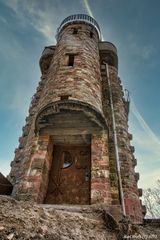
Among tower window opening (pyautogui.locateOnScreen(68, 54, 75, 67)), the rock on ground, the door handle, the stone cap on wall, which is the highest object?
the stone cap on wall

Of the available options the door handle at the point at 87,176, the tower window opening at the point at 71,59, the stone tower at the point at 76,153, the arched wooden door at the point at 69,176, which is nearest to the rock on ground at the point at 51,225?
the stone tower at the point at 76,153

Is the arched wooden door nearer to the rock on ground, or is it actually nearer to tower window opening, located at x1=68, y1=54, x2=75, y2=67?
the rock on ground

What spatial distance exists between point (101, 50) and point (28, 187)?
9.93 m

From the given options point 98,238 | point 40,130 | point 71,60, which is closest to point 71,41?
point 71,60

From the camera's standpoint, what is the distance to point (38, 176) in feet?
20.8

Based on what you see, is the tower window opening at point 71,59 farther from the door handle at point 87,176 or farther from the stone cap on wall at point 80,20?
the door handle at point 87,176

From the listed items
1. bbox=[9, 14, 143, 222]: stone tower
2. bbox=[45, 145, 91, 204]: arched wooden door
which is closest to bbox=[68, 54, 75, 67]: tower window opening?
bbox=[9, 14, 143, 222]: stone tower

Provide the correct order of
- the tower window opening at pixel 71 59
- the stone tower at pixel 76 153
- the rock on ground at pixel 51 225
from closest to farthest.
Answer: the rock on ground at pixel 51 225, the stone tower at pixel 76 153, the tower window opening at pixel 71 59

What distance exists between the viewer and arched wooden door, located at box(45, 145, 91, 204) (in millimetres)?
6746

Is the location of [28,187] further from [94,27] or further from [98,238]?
[94,27]

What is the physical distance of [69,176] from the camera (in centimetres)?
723

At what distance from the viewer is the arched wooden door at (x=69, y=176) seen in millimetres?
6746

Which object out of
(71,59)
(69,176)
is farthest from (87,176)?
(71,59)

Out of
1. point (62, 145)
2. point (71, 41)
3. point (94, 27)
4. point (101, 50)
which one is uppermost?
point (94, 27)
